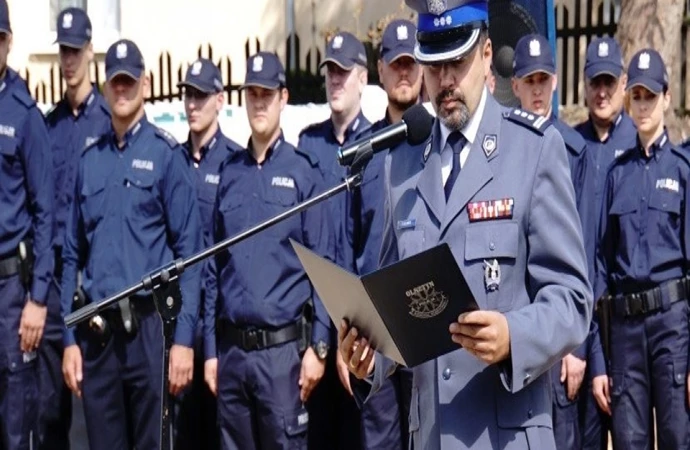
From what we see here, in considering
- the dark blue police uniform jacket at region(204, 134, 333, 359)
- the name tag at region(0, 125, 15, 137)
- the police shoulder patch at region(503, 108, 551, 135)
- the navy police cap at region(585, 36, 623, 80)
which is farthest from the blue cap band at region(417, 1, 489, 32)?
the name tag at region(0, 125, 15, 137)

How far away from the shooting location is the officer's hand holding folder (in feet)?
13.0

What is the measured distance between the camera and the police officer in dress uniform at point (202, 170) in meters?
8.63

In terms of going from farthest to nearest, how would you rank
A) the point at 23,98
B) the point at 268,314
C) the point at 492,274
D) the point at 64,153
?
the point at 64,153 → the point at 23,98 → the point at 268,314 → the point at 492,274

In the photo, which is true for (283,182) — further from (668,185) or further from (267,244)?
(668,185)

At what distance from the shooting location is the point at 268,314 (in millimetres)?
7742

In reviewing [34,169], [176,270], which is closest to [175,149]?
[34,169]

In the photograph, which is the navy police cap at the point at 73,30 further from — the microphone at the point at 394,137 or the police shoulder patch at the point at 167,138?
the microphone at the point at 394,137

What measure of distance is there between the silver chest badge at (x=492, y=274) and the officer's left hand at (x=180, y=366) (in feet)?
12.9

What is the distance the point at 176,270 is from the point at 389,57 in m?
3.43

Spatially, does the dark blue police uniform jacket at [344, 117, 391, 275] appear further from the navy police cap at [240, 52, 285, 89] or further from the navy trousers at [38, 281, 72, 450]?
the navy trousers at [38, 281, 72, 450]

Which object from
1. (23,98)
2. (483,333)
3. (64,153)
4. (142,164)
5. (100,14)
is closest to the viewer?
(483,333)

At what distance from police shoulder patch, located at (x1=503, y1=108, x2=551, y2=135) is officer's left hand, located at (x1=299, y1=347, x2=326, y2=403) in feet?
11.4

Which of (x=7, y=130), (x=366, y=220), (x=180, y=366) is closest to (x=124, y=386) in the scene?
(x=180, y=366)

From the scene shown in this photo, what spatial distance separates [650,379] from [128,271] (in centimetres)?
279
